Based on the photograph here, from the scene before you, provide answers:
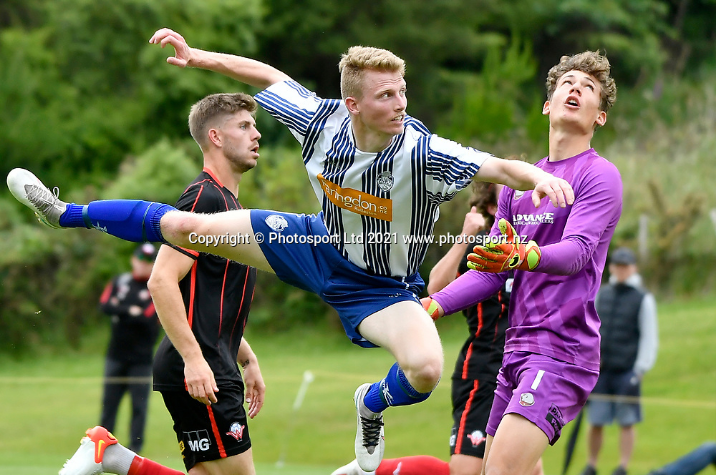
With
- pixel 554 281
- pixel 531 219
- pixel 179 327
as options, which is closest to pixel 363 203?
pixel 531 219

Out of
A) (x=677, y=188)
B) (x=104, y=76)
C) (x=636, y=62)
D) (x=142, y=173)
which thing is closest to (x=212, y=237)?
(x=142, y=173)

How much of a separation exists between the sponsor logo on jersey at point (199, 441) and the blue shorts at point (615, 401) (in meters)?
4.80

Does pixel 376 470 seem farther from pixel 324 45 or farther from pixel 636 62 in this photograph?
pixel 636 62

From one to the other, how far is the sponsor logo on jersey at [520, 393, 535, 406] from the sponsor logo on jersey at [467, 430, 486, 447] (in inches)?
46.8

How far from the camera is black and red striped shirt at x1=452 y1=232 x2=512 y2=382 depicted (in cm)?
509

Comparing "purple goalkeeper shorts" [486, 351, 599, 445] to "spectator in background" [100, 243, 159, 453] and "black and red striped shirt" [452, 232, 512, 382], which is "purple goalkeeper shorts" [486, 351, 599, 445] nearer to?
"black and red striped shirt" [452, 232, 512, 382]

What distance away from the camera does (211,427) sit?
432 cm

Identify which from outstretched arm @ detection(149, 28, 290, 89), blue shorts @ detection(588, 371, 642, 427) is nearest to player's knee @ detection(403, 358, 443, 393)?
outstretched arm @ detection(149, 28, 290, 89)

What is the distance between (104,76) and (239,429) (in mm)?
19320

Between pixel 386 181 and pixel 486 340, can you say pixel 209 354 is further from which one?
pixel 486 340

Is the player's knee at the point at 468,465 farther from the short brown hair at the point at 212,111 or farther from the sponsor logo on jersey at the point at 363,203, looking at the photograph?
the short brown hair at the point at 212,111

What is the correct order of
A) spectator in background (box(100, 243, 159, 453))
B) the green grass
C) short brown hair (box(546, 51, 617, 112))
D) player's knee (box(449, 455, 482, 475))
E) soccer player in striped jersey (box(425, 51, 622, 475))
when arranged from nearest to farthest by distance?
1. soccer player in striped jersey (box(425, 51, 622, 475))
2. short brown hair (box(546, 51, 617, 112))
3. player's knee (box(449, 455, 482, 475))
4. spectator in background (box(100, 243, 159, 453))
5. the green grass

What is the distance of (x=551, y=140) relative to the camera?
4.31 metres

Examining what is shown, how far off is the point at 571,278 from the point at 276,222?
1348mm
